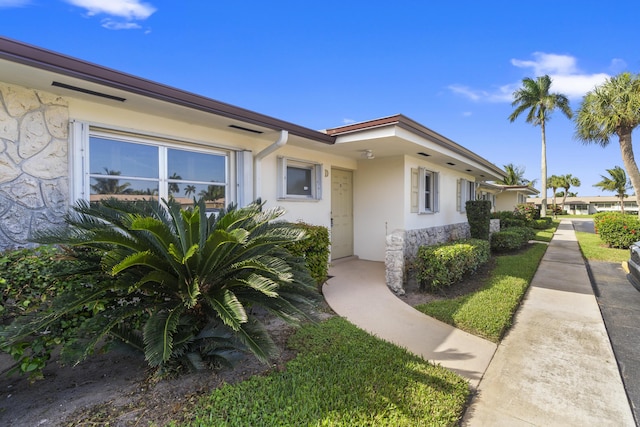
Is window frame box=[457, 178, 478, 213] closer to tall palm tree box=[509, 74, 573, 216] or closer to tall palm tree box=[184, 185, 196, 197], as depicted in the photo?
tall palm tree box=[184, 185, 196, 197]

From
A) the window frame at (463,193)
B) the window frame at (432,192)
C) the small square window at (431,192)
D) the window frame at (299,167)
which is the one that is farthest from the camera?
the window frame at (463,193)

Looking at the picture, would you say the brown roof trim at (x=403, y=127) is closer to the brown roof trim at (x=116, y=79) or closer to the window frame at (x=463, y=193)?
the brown roof trim at (x=116, y=79)

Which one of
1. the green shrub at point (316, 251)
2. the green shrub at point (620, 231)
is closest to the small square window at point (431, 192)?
the green shrub at point (316, 251)

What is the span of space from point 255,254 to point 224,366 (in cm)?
116

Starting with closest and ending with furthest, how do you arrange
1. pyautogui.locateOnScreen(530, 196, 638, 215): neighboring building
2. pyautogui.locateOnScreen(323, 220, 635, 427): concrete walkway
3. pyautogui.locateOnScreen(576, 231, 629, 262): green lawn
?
1. pyautogui.locateOnScreen(323, 220, 635, 427): concrete walkway
2. pyautogui.locateOnScreen(576, 231, 629, 262): green lawn
3. pyautogui.locateOnScreen(530, 196, 638, 215): neighboring building

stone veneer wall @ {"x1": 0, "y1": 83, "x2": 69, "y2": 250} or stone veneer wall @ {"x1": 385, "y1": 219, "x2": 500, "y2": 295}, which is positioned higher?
stone veneer wall @ {"x1": 0, "y1": 83, "x2": 69, "y2": 250}

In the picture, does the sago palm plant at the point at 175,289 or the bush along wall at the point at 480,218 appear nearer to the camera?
the sago palm plant at the point at 175,289

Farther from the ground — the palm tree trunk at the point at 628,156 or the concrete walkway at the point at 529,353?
the palm tree trunk at the point at 628,156

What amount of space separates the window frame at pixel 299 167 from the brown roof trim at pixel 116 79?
1273mm

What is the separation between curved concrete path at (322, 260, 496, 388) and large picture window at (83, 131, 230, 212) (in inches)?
113

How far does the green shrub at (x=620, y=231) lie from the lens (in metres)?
11.2

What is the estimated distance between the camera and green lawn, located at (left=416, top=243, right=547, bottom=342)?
13.7 feet

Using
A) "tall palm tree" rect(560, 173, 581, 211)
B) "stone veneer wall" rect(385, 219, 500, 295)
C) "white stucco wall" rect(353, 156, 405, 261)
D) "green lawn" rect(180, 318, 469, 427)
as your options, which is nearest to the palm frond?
"green lawn" rect(180, 318, 469, 427)

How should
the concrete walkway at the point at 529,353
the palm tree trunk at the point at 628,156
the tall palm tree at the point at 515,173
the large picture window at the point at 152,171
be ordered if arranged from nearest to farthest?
the concrete walkway at the point at 529,353
the large picture window at the point at 152,171
the palm tree trunk at the point at 628,156
the tall palm tree at the point at 515,173
